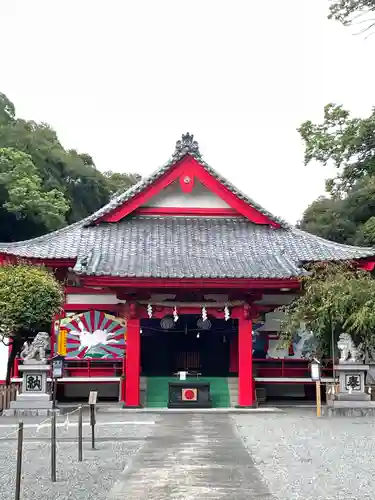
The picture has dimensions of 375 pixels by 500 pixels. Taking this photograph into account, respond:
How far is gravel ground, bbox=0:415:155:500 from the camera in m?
7.92

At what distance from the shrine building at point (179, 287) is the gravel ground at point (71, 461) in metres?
5.28

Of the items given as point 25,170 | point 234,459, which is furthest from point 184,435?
point 25,170

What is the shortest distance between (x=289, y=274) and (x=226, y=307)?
240 centimetres

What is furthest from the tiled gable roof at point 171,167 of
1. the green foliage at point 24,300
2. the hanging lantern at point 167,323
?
the green foliage at point 24,300

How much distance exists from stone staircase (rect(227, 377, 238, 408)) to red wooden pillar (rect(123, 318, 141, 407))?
124 inches

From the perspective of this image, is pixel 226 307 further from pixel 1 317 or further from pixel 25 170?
pixel 25 170

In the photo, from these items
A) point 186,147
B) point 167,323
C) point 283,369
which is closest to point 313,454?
point 283,369

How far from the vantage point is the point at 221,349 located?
22.4 metres

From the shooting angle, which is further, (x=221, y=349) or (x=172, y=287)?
(x=221, y=349)

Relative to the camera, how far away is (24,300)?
55.9 feet

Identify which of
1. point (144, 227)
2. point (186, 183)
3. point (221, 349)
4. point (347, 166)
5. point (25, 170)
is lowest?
point (221, 349)

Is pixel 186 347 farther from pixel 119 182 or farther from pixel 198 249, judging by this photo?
pixel 119 182

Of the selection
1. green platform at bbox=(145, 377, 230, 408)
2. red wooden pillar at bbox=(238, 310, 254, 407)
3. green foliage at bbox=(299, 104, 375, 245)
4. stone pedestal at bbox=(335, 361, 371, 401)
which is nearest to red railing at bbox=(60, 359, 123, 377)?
green platform at bbox=(145, 377, 230, 408)

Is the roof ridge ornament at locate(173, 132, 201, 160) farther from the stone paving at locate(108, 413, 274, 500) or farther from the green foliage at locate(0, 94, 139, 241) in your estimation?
the green foliage at locate(0, 94, 139, 241)
